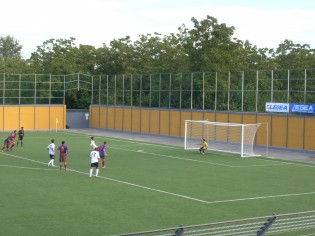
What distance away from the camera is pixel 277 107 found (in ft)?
166

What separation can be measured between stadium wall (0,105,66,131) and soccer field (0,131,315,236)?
2750 centimetres

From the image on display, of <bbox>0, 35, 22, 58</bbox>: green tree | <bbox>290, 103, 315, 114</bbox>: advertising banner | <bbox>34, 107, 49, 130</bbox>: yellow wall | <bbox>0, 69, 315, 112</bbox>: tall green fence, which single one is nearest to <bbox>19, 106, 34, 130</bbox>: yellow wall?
<bbox>34, 107, 49, 130</bbox>: yellow wall

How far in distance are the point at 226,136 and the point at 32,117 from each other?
27.9 meters

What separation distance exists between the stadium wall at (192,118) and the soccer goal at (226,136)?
3.58 ft

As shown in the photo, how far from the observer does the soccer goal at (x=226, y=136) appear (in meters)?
47.5

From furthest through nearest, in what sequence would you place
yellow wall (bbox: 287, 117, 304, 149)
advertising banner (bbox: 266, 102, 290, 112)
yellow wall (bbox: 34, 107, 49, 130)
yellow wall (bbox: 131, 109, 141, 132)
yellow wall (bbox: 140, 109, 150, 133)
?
yellow wall (bbox: 34, 107, 49, 130)
yellow wall (bbox: 131, 109, 141, 132)
yellow wall (bbox: 140, 109, 150, 133)
advertising banner (bbox: 266, 102, 290, 112)
yellow wall (bbox: 287, 117, 304, 149)

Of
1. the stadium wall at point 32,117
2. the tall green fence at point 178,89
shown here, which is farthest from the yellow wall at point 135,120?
the stadium wall at point 32,117

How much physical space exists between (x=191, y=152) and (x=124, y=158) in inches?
278

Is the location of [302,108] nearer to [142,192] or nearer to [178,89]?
[178,89]

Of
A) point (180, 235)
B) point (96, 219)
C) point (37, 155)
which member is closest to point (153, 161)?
point (37, 155)

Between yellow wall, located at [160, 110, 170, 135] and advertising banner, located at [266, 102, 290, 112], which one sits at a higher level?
advertising banner, located at [266, 102, 290, 112]

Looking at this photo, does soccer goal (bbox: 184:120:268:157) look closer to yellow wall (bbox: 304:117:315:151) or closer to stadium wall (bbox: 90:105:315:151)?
stadium wall (bbox: 90:105:315:151)

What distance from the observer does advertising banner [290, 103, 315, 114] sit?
47312mm

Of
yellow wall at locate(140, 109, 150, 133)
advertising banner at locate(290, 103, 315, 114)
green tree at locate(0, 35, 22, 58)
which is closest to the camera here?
advertising banner at locate(290, 103, 315, 114)
